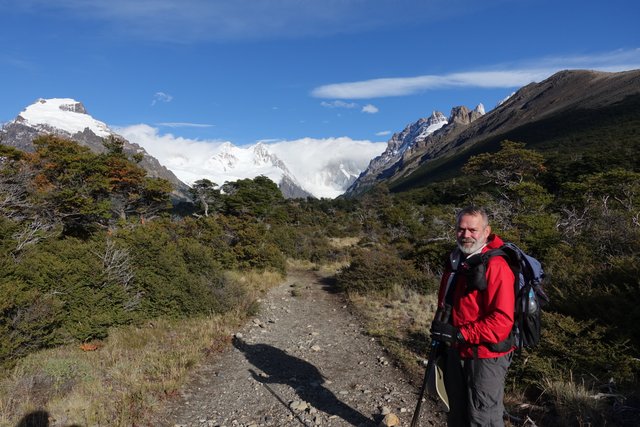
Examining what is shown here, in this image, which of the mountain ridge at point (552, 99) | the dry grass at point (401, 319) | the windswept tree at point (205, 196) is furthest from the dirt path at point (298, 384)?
the mountain ridge at point (552, 99)

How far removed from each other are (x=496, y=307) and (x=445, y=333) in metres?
0.43

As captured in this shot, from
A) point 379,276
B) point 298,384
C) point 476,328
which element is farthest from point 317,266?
point 476,328

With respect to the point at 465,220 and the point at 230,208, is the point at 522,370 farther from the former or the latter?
the point at 230,208

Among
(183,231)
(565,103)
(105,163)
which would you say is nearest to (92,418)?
(183,231)

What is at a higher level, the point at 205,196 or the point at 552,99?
the point at 552,99

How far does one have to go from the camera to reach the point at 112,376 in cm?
539

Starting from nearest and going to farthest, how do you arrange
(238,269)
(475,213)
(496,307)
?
(496,307) < (475,213) < (238,269)

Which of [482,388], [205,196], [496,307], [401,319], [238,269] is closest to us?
[496,307]

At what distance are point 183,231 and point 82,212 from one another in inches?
→ 152

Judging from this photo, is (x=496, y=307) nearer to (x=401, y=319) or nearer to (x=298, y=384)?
(x=298, y=384)

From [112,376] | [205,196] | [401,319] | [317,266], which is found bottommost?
[317,266]

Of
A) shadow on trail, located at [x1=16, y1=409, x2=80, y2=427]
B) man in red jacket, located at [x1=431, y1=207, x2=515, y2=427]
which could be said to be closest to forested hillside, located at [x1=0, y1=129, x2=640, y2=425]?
shadow on trail, located at [x1=16, y1=409, x2=80, y2=427]

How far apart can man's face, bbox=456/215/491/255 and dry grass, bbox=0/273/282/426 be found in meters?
3.94

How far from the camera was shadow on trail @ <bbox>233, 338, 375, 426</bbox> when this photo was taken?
4.76m
